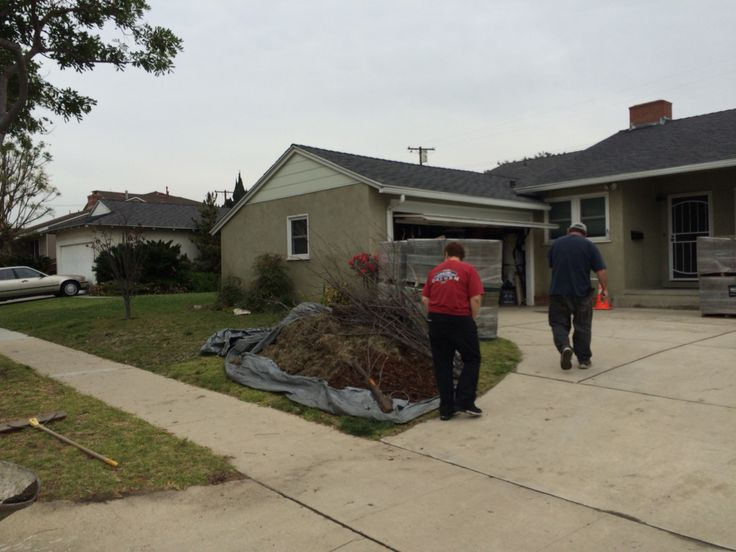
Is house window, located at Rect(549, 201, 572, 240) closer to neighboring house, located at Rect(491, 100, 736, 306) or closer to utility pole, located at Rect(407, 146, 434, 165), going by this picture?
neighboring house, located at Rect(491, 100, 736, 306)

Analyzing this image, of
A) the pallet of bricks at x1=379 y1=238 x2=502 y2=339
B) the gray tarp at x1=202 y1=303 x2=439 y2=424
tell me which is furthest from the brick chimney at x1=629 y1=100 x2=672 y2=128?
the gray tarp at x1=202 y1=303 x2=439 y2=424

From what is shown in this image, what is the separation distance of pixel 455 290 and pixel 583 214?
11.4 meters

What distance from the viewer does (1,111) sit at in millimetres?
8281

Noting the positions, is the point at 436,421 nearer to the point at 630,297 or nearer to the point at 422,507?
the point at 422,507

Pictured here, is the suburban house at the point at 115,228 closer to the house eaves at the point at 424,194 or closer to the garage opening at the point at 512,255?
the house eaves at the point at 424,194

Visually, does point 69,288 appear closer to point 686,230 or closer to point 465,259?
point 465,259

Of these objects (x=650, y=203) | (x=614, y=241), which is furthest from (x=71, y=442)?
(x=650, y=203)

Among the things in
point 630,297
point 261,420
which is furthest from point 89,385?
point 630,297

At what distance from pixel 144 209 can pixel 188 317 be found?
59.0 feet

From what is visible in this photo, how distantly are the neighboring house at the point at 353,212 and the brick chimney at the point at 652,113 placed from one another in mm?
4799

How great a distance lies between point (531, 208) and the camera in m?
16.0

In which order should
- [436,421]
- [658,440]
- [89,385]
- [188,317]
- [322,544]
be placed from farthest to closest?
1. [188,317]
2. [89,385]
3. [436,421]
4. [658,440]
5. [322,544]

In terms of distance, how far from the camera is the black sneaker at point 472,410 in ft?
18.3

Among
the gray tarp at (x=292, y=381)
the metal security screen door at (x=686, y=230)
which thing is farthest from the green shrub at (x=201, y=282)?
the metal security screen door at (x=686, y=230)
